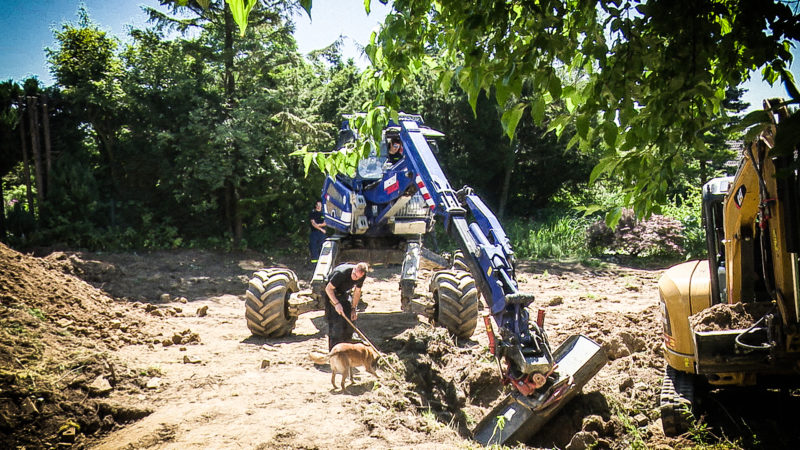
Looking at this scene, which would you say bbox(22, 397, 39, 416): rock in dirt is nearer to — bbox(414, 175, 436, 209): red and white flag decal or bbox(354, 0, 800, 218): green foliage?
bbox(414, 175, 436, 209): red and white flag decal

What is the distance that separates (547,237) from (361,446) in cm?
1296

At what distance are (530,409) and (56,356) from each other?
191 inches

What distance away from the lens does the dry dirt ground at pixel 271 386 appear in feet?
15.5

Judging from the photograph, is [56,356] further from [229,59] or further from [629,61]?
[229,59]

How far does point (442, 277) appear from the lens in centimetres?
757

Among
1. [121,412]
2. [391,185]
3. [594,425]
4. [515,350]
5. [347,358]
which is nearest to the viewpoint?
[515,350]

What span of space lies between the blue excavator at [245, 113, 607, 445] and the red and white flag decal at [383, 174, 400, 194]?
0.05 feet

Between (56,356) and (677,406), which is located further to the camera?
(56,356)

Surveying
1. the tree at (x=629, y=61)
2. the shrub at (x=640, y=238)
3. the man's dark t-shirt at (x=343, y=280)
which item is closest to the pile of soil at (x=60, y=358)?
the man's dark t-shirt at (x=343, y=280)

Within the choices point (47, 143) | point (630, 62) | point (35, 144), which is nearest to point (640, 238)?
point (630, 62)

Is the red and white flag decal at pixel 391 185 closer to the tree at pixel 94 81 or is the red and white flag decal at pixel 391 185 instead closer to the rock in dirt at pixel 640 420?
the rock in dirt at pixel 640 420

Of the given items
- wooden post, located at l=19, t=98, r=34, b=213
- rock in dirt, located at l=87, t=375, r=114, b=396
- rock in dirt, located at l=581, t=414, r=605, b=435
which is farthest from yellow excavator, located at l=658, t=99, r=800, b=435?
wooden post, located at l=19, t=98, r=34, b=213

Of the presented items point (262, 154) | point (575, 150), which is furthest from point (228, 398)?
point (575, 150)

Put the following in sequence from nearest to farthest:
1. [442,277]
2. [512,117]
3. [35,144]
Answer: [512,117]
[442,277]
[35,144]
